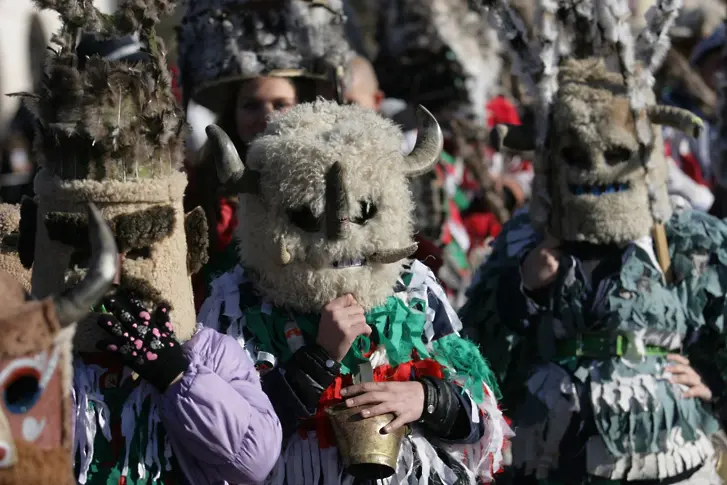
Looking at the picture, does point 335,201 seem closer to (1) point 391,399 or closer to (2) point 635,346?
(1) point 391,399

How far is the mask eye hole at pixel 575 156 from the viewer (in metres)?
4.07

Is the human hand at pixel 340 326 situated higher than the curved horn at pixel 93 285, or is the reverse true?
the curved horn at pixel 93 285

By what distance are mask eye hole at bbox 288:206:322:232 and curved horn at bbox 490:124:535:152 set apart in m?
1.42

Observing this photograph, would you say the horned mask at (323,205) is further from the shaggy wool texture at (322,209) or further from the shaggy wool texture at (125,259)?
the shaggy wool texture at (125,259)

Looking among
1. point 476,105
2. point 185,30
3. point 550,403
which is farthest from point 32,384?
point 476,105

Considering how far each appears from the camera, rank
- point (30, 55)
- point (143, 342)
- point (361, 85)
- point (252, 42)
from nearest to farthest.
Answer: point (143, 342)
point (252, 42)
point (361, 85)
point (30, 55)

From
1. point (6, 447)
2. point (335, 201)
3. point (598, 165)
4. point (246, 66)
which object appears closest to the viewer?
point (6, 447)

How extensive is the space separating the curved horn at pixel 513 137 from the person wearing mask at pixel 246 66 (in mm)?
649

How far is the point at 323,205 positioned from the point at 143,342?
24.9 inches

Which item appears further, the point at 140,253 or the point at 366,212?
the point at 366,212

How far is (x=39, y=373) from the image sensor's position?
1.99 m

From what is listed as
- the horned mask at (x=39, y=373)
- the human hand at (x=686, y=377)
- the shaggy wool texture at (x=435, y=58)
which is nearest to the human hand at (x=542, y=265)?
the human hand at (x=686, y=377)

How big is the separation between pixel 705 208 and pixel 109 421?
12.4 feet

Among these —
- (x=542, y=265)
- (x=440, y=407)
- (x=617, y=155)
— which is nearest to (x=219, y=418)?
(x=440, y=407)
